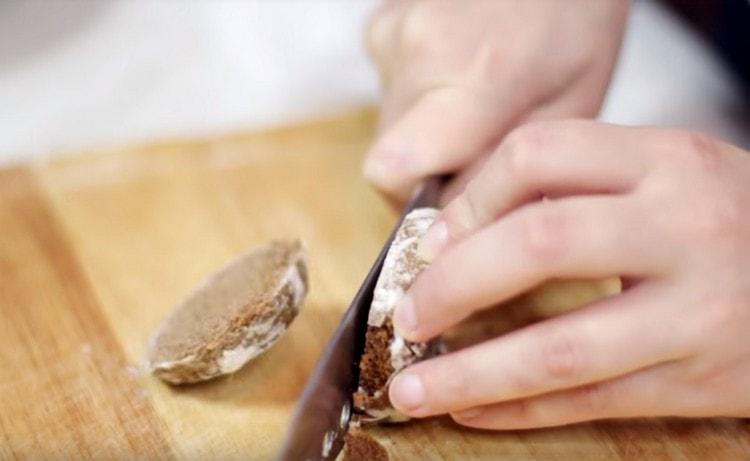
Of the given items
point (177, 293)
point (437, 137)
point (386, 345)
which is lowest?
point (177, 293)

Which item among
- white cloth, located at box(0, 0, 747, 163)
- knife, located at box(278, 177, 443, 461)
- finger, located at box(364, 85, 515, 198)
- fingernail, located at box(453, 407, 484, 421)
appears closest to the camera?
knife, located at box(278, 177, 443, 461)

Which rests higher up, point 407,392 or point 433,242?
point 433,242

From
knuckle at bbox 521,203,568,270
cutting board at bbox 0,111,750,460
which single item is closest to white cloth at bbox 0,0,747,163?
cutting board at bbox 0,111,750,460

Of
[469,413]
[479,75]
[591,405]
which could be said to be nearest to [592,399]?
[591,405]

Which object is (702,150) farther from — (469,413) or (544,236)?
(469,413)

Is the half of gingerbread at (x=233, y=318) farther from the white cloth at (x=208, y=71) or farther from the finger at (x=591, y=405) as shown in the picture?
the white cloth at (x=208, y=71)

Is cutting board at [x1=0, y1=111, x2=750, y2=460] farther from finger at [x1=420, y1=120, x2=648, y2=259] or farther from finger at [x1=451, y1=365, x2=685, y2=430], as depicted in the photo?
finger at [x1=420, y1=120, x2=648, y2=259]

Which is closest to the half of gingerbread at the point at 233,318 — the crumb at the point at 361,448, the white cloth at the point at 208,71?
the crumb at the point at 361,448

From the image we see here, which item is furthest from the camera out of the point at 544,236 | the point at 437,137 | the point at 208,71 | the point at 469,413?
the point at 208,71
